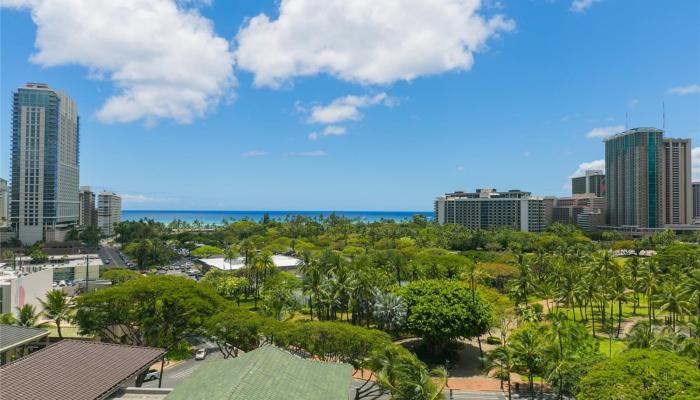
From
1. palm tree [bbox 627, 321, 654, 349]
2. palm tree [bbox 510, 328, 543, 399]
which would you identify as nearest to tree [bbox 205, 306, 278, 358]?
palm tree [bbox 510, 328, 543, 399]

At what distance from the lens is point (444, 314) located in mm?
48500

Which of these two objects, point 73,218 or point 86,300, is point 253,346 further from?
point 73,218

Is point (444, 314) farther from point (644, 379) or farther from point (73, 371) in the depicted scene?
point (73, 371)

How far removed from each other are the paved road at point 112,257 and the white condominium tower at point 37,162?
1987 cm

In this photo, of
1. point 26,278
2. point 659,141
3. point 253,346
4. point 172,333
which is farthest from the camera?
point 659,141

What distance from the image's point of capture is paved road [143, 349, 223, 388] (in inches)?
1586

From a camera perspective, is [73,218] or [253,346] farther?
[73,218]

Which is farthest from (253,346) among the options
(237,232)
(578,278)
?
(237,232)

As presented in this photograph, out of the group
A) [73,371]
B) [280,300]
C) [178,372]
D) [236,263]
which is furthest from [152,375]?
[236,263]

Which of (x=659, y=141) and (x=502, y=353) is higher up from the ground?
(x=659, y=141)

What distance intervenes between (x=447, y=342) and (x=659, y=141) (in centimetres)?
17334

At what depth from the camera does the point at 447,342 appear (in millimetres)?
51281

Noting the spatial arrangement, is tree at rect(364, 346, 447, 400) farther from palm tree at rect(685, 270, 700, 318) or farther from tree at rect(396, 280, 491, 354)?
palm tree at rect(685, 270, 700, 318)

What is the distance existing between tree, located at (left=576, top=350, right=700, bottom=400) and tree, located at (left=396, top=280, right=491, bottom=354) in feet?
65.7
